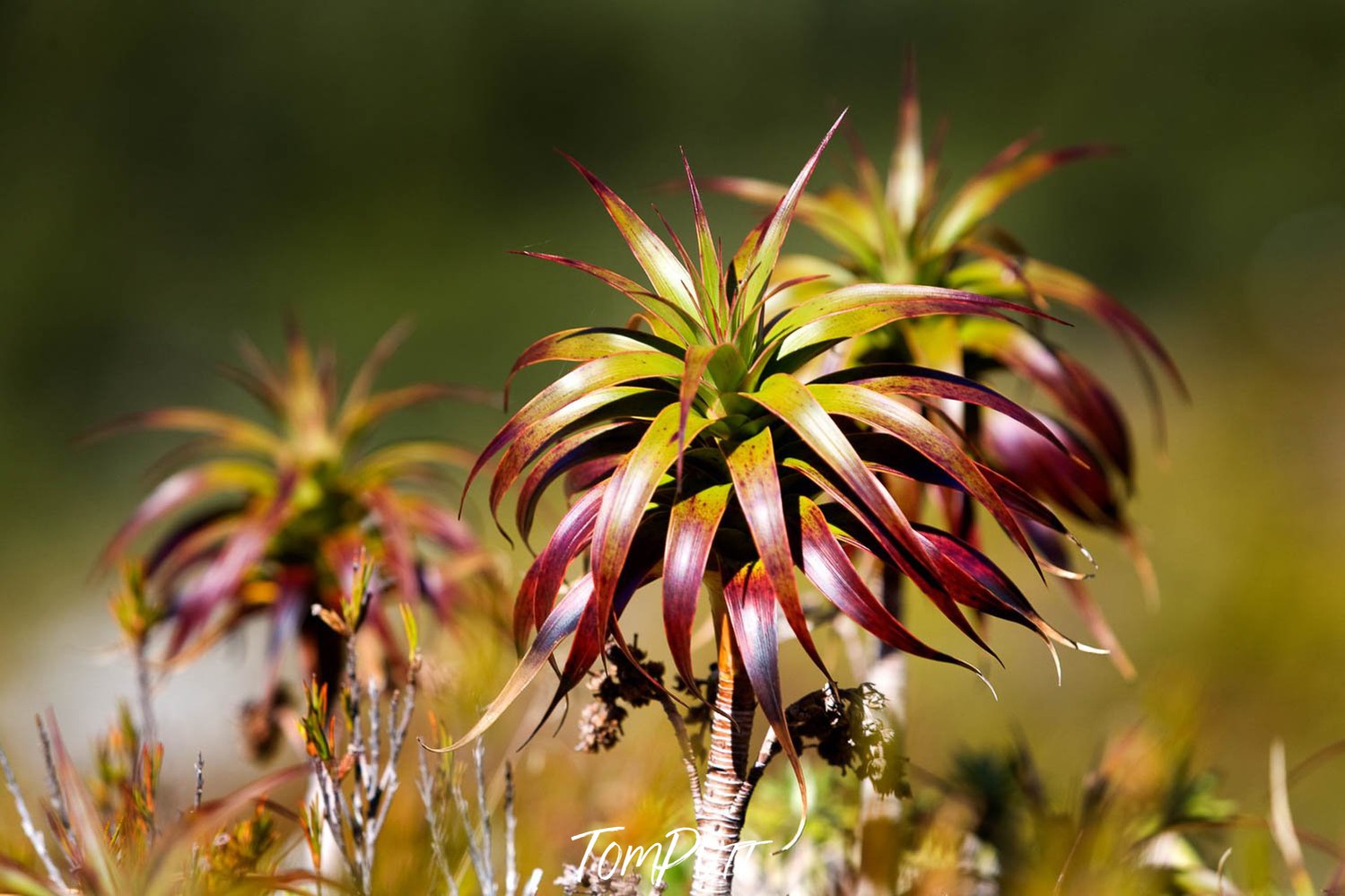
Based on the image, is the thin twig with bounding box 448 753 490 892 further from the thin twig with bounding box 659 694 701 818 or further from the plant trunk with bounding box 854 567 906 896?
the plant trunk with bounding box 854 567 906 896

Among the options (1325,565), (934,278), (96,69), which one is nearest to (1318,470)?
(1325,565)

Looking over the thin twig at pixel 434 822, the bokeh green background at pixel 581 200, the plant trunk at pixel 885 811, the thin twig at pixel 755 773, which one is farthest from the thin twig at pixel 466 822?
the bokeh green background at pixel 581 200

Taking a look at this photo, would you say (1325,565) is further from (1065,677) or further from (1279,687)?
(1065,677)

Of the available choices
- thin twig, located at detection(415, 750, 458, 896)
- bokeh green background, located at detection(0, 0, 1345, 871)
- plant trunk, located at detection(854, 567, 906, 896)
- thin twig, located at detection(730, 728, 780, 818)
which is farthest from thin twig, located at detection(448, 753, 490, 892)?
bokeh green background, located at detection(0, 0, 1345, 871)

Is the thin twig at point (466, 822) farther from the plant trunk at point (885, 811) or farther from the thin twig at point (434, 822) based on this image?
the plant trunk at point (885, 811)

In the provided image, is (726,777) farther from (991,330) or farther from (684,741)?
(991,330)

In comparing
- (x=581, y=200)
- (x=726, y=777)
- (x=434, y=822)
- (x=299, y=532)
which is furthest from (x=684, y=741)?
(x=581, y=200)
